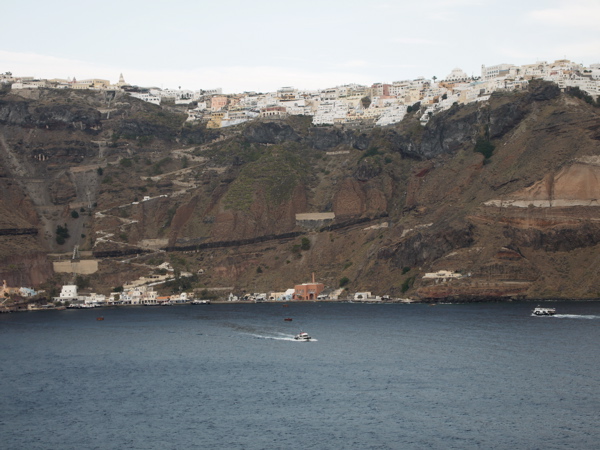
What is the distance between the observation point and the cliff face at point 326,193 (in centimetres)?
12088

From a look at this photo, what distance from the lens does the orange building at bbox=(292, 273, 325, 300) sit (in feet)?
456

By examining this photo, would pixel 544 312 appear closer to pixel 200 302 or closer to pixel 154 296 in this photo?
pixel 200 302

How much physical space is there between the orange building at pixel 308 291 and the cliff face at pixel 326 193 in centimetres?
226

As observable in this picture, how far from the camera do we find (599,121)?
127m

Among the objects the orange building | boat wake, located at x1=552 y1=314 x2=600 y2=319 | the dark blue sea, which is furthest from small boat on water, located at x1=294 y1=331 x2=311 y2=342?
the orange building

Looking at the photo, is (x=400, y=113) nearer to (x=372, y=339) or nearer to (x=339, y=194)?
(x=339, y=194)

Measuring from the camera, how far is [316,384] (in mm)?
67625

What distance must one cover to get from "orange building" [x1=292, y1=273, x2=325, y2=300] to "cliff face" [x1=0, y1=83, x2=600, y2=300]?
2.26 metres

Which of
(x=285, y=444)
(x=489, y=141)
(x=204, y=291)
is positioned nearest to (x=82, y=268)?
(x=204, y=291)

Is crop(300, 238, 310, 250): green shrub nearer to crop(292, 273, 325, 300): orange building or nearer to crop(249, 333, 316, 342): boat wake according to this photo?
crop(292, 273, 325, 300): orange building

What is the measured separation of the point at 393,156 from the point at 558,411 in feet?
358

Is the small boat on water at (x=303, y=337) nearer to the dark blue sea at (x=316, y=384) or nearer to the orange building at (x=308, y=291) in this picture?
the dark blue sea at (x=316, y=384)

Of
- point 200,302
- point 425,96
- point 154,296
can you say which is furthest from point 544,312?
point 425,96

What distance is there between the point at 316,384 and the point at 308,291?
236ft
